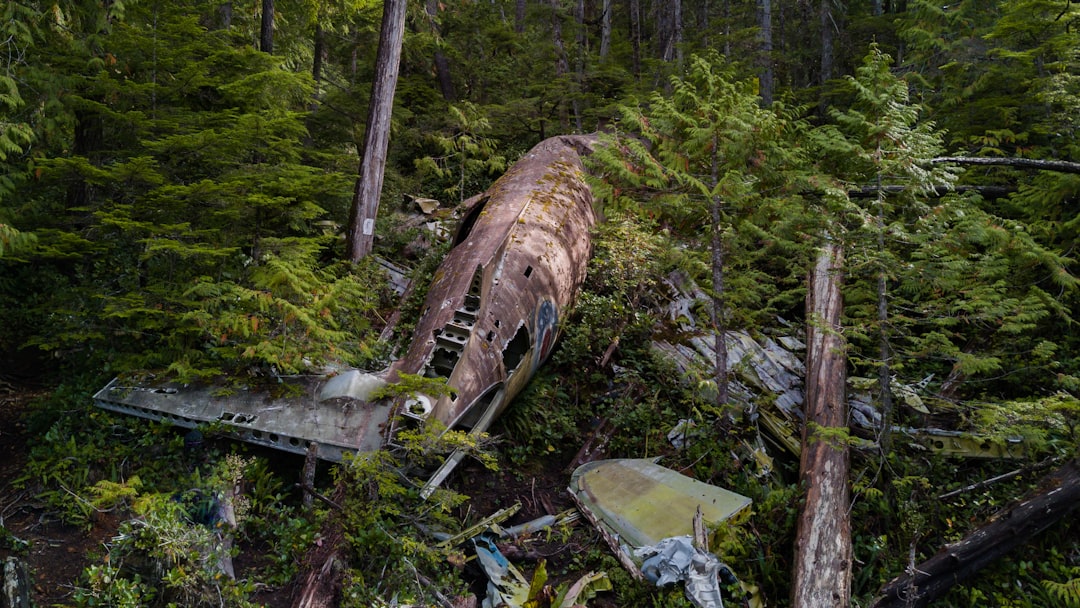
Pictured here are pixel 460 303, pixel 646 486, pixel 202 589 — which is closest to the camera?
pixel 202 589

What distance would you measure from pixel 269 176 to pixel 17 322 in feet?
12.6

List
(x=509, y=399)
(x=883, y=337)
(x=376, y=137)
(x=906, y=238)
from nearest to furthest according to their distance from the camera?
(x=906, y=238), (x=883, y=337), (x=509, y=399), (x=376, y=137)

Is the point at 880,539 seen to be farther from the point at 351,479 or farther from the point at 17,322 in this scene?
the point at 17,322

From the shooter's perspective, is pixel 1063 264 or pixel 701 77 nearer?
pixel 701 77

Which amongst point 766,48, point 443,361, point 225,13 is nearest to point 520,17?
point 766,48

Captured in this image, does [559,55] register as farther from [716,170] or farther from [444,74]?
[716,170]

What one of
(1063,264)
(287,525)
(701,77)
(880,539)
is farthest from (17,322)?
(1063,264)

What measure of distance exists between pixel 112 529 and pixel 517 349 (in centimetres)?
397

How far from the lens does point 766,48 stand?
14.2m

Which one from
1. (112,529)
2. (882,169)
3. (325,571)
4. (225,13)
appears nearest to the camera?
(325,571)

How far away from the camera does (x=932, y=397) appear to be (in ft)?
21.2

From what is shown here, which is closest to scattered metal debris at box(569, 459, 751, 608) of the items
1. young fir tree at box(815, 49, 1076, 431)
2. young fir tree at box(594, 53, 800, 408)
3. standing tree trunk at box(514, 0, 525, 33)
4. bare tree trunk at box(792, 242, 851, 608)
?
bare tree trunk at box(792, 242, 851, 608)

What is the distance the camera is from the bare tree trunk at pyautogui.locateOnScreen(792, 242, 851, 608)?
4.53 meters

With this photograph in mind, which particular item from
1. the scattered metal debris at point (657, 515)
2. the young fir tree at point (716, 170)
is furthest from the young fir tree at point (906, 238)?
the scattered metal debris at point (657, 515)
